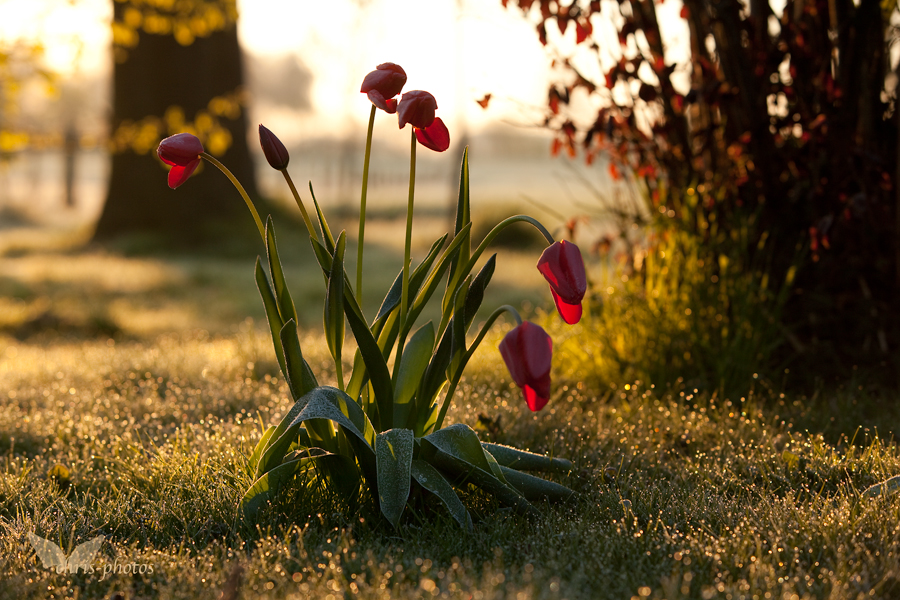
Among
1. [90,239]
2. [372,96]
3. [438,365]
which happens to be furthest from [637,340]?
[90,239]

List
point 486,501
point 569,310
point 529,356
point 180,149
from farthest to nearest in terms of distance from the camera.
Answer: point 486,501 < point 180,149 < point 569,310 < point 529,356

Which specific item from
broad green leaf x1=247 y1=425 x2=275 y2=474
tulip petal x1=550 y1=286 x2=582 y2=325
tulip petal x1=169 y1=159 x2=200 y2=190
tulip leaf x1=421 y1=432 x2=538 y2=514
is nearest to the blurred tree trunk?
tulip petal x1=169 y1=159 x2=200 y2=190

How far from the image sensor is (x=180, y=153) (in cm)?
174

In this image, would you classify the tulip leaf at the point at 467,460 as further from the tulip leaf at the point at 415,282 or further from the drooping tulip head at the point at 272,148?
the drooping tulip head at the point at 272,148

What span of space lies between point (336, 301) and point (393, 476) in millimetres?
448

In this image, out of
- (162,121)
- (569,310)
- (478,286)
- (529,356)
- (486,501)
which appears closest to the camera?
(529,356)

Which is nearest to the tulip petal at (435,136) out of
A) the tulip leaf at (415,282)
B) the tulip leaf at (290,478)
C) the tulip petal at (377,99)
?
the tulip petal at (377,99)

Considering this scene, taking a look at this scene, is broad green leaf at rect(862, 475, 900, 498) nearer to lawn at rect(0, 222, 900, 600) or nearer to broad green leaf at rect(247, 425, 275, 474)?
lawn at rect(0, 222, 900, 600)

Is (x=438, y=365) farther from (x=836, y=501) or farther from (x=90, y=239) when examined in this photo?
(x=90, y=239)

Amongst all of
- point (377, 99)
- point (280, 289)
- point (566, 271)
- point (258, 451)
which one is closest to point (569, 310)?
point (566, 271)

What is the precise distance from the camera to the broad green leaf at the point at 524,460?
2.06 metres

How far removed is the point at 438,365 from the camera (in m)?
1.89

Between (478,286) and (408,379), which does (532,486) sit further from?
(478,286)

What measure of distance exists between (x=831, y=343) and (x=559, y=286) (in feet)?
7.11
